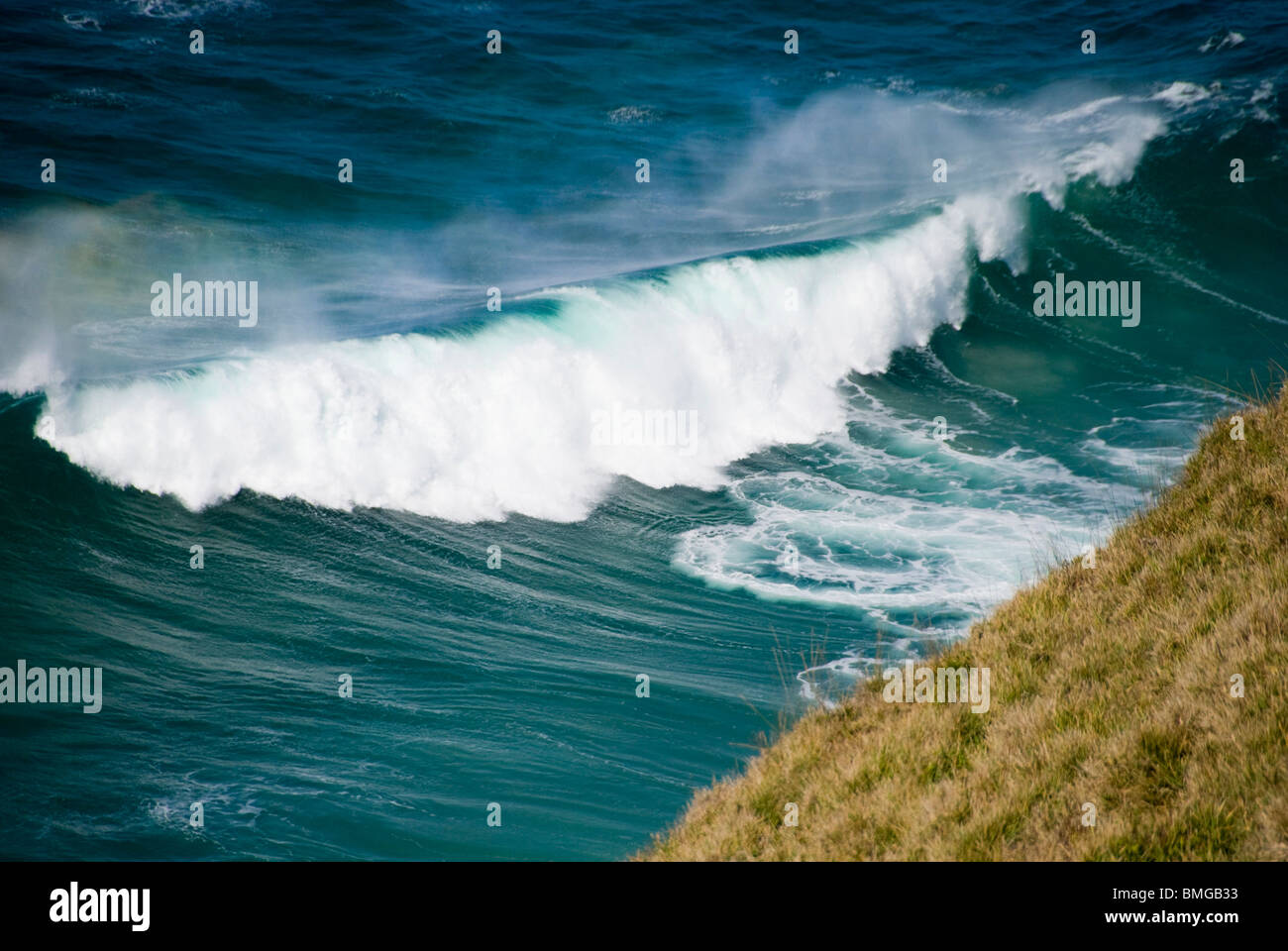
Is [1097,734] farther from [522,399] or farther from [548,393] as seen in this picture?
[548,393]

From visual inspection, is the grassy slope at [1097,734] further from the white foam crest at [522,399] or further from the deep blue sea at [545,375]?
the white foam crest at [522,399]

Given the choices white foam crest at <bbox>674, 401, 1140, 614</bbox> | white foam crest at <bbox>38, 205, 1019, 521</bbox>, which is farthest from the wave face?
white foam crest at <bbox>674, 401, 1140, 614</bbox>

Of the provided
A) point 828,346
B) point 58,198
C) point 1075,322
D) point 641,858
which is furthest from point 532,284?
point 641,858

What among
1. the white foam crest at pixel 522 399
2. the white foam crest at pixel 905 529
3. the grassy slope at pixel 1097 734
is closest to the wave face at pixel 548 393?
the white foam crest at pixel 522 399

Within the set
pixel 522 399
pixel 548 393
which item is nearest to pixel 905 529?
pixel 548 393

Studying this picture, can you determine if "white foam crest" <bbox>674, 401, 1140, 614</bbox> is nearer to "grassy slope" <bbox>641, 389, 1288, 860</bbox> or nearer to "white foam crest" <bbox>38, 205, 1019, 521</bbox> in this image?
"white foam crest" <bbox>38, 205, 1019, 521</bbox>

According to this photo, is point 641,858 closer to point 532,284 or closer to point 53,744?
point 53,744
